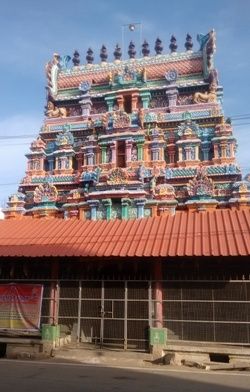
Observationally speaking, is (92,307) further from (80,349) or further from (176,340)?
(176,340)

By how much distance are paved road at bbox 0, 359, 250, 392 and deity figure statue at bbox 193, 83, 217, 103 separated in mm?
21209

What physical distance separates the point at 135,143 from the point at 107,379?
20.0 m

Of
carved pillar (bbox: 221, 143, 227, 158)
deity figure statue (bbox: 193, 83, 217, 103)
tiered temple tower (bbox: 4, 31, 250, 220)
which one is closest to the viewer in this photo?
tiered temple tower (bbox: 4, 31, 250, 220)

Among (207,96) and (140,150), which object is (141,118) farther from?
(207,96)

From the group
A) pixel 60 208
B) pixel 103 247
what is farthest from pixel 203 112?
pixel 103 247

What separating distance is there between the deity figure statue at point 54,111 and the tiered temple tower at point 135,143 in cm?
11

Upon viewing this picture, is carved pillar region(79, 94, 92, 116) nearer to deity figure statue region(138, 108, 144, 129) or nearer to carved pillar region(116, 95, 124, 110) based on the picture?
carved pillar region(116, 95, 124, 110)

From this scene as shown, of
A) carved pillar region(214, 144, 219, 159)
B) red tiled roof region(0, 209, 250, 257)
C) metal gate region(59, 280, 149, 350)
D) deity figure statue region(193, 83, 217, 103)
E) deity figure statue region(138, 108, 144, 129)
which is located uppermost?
deity figure statue region(193, 83, 217, 103)

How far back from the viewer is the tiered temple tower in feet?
81.0

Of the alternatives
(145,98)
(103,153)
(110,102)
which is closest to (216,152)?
(145,98)

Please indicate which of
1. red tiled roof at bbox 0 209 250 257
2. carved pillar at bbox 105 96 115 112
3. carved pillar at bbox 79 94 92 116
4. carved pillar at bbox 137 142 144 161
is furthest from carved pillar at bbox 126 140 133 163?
red tiled roof at bbox 0 209 250 257

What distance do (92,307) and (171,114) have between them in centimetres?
1831

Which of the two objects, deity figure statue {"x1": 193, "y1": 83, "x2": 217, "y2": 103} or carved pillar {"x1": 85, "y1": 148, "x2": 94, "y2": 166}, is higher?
deity figure statue {"x1": 193, "y1": 83, "x2": 217, "y2": 103}

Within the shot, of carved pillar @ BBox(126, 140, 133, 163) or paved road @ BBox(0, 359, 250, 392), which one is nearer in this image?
paved road @ BBox(0, 359, 250, 392)
